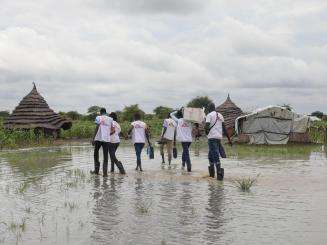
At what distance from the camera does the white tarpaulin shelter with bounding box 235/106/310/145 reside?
30.6 m

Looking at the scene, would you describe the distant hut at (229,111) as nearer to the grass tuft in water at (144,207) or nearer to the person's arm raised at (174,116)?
the person's arm raised at (174,116)

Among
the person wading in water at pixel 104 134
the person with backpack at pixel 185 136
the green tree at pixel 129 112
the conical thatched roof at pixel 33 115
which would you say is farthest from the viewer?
the green tree at pixel 129 112

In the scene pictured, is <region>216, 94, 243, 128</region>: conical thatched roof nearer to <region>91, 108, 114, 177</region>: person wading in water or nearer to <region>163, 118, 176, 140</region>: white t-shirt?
<region>163, 118, 176, 140</region>: white t-shirt

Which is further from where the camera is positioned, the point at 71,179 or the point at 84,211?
the point at 71,179

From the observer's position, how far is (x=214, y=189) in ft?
37.3

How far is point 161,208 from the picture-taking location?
9.05m

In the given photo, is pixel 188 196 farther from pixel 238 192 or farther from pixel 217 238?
pixel 217 238

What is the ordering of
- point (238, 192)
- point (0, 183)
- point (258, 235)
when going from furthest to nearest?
point (0, 183) → point (238, 192) → point (258, 235)

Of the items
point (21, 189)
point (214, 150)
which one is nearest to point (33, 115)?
point (214, 150)

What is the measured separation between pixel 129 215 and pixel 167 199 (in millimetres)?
1672

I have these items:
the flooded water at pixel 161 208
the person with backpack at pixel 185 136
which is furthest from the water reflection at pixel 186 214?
the person with backpack at pixel 185 136

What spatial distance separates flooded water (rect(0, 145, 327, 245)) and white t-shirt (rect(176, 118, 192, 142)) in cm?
96

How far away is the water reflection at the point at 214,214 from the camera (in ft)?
23.3

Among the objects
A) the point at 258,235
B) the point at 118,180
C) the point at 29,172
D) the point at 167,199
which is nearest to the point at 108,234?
the point at 258,235
